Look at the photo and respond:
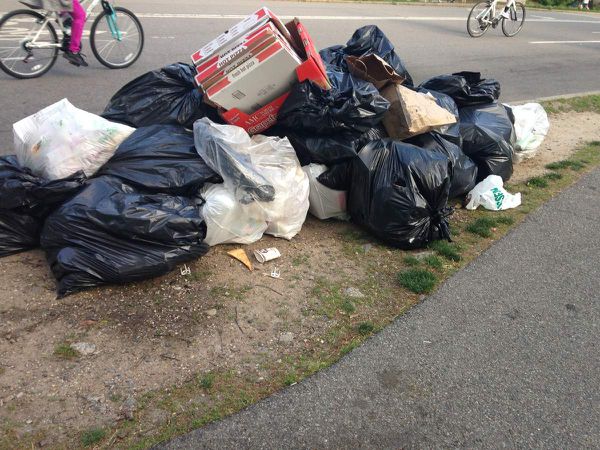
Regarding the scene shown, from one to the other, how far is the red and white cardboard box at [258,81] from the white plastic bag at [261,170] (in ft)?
0.66

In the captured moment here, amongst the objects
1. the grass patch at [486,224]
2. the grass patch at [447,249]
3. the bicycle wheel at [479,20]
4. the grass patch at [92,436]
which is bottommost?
the bicycle wheel at [479,20]

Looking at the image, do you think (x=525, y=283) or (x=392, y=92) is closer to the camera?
(x=525, y=283)

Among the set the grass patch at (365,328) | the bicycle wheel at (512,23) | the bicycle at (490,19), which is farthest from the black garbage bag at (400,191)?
the bicycle wheel at (512,23)

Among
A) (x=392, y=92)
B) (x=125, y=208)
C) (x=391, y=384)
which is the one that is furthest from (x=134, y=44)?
(x=391, y=384)

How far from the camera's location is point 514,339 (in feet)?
8.87

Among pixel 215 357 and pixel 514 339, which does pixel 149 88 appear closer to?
pixel 215 357

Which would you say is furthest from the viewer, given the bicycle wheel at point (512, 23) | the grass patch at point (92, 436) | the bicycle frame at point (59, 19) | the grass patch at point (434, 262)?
the bicycle wheel at point (512, 23)

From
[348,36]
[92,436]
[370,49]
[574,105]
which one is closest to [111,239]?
[92,436]

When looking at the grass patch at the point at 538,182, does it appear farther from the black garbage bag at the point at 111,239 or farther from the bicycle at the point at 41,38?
the bicycle at the point at 41,38

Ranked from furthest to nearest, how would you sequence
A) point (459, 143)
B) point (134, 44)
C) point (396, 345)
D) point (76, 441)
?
point (134, 44) < point (459, 143) < point (396, 345) < point (76, 441)

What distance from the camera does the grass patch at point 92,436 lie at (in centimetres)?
194

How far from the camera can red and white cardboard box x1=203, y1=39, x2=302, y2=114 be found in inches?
130

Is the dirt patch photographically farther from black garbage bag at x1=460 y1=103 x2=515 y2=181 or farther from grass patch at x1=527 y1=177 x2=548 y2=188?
grass patch at x1=527 y1=177 x2=548 y2=188

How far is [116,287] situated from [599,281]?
2.87m
